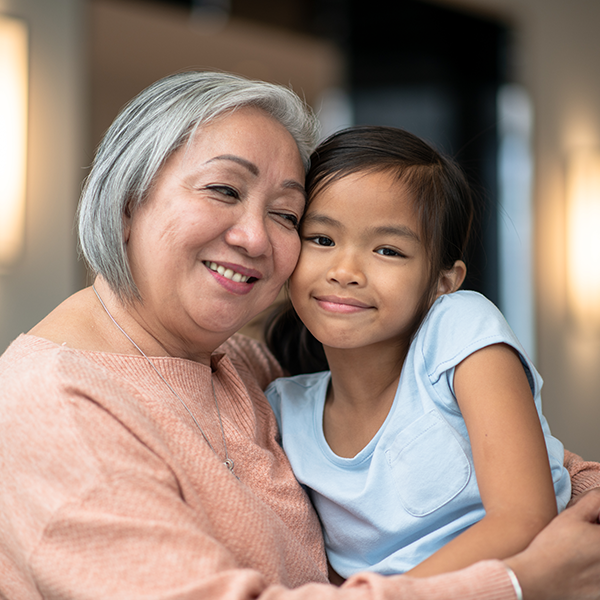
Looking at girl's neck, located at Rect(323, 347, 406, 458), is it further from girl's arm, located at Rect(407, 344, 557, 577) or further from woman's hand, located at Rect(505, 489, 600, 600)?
woman's hand, located at Rect(505, 489, 600, 600)

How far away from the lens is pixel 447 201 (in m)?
1.42

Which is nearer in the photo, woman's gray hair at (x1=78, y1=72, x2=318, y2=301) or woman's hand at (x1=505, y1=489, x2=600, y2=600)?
woman's hand at (x1=505, y1=489, x2=600, y2=600)

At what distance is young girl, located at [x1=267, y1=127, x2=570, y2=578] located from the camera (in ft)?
3.56

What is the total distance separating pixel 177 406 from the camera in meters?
1.16

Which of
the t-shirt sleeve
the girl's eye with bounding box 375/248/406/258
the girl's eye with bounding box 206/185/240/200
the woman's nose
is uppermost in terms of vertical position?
the girl's eye with bounding box 206/185/240/200

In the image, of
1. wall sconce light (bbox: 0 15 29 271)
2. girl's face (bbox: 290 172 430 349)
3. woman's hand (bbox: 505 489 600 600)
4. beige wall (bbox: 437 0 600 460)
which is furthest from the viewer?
beige wall (bbox: 437 0 600 460)

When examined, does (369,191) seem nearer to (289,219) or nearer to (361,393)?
(289,219)

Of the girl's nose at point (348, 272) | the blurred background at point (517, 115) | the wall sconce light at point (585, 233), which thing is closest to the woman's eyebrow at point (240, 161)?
the girl's nose at point (348, 272)

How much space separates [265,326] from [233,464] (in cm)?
66

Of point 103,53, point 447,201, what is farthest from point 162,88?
point 103,53

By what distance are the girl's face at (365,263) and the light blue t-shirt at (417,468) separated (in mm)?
77

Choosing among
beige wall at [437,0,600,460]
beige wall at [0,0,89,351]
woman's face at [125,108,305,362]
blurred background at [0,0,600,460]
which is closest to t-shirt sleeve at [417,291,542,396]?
woman's face at [125,108,305,362]

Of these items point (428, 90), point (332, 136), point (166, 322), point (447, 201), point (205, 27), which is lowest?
point (166, 322)

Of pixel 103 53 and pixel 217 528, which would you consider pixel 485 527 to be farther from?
pixel 103 53
